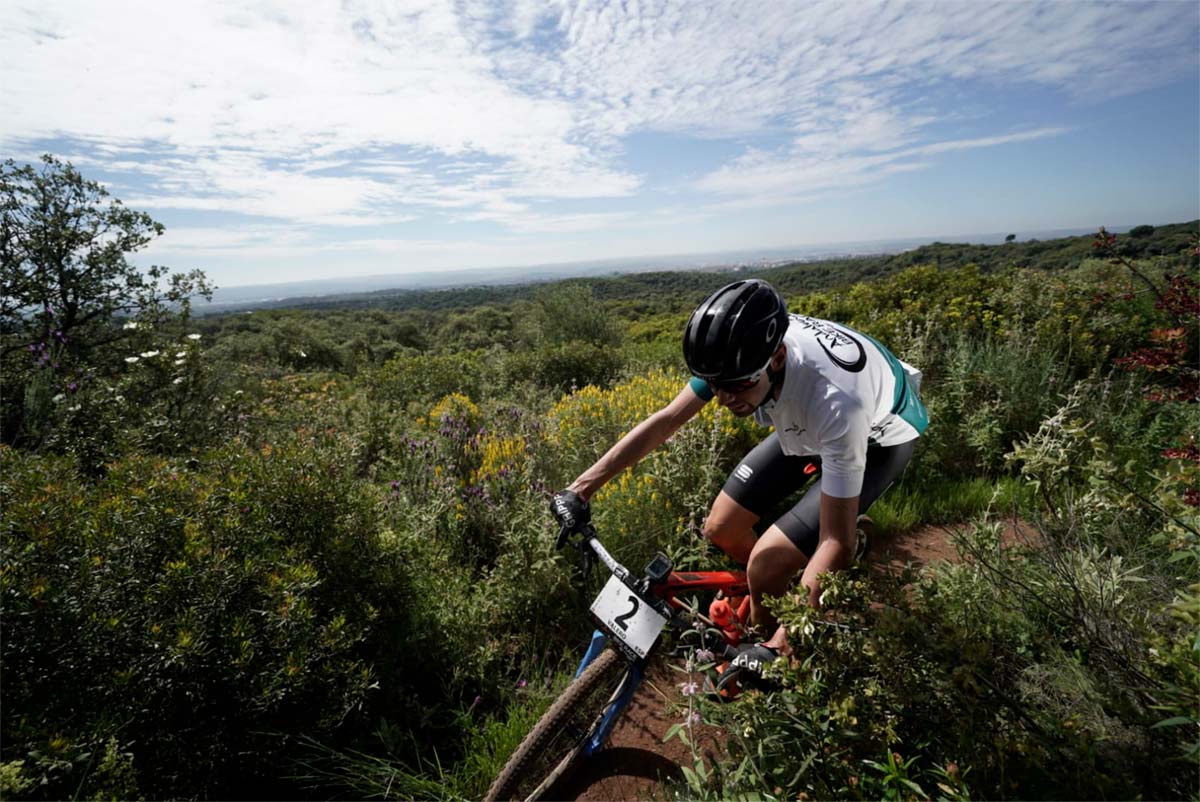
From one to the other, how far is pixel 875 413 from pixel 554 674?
2.30 m

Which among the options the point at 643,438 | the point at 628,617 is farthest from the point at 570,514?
the point at 643,438

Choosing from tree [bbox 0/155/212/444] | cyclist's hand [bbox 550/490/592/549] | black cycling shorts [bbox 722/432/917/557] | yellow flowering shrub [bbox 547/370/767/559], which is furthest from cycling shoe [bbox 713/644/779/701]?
tree [bbox 0/155/212/444]

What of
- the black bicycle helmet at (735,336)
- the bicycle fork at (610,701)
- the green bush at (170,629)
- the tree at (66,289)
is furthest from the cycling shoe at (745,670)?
the tree at (66,289)

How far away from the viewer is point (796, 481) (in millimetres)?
2775

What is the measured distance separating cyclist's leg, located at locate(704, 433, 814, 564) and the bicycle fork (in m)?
0.95

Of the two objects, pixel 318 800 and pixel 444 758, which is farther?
pixel 444 758

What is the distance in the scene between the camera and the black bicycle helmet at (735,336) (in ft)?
6.56

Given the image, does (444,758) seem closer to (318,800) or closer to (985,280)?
(318,800)

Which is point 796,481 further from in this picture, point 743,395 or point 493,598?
point 493,598

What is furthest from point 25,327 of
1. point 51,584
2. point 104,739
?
point 104,739

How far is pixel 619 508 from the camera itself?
3.48 metres

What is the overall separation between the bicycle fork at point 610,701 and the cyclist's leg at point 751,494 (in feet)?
3.10

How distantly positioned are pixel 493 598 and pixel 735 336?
89.8 inches

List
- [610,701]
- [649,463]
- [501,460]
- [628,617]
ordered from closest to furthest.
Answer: [628,617]
[610,701]
[501,460]
[649,463]
